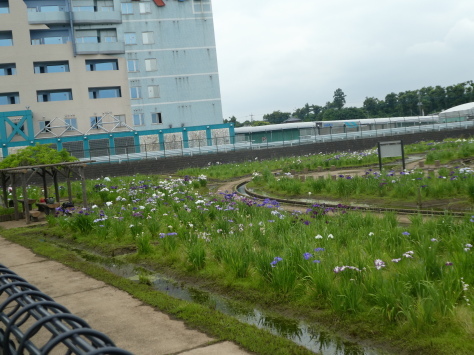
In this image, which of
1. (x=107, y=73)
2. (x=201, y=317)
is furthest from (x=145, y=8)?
(x=201, y=317)

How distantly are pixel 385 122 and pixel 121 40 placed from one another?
40911 mm

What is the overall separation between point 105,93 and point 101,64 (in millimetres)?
2990

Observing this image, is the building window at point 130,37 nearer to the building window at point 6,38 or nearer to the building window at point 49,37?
the building window at point 49,37

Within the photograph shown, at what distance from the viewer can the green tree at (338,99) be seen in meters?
148

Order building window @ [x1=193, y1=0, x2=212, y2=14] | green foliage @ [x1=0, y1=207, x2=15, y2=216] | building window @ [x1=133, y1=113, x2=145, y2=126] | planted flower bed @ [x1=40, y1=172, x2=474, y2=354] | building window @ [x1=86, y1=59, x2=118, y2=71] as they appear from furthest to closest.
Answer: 1. building window @ [x1=193, y1=0, x2=212, y2=14]
2. building window @ [x1=133, y1=113, x2=145, y2=126]
3. building window @ [x1=86, y1=59, x2=118, y2=71]
4. green foliage @ [x1=0, y1=207, x2=15, y2=216]
5. planted flower bed @ [x1=40, y1=172, x2=474, y2=354]

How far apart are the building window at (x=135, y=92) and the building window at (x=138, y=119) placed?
1868 mm

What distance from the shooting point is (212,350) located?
5777mm

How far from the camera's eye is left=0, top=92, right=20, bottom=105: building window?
51.9m

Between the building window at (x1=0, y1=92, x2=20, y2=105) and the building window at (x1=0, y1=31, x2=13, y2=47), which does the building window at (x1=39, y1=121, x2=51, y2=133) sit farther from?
the building window at (x1=0, y1=31, x2=13, y2=47)

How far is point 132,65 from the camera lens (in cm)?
5750

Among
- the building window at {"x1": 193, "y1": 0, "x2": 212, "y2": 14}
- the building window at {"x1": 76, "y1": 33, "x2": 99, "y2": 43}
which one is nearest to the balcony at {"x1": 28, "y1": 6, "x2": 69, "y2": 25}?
the building window at {"x1": 76, "y1": 33, "x2": 99, "y2": 43}

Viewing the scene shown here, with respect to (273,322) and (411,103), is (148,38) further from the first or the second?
(411,103)

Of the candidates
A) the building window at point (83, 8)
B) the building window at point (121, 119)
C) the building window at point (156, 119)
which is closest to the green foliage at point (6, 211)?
the building window at point (121, 119)

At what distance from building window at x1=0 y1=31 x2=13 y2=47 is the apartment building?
9cm
